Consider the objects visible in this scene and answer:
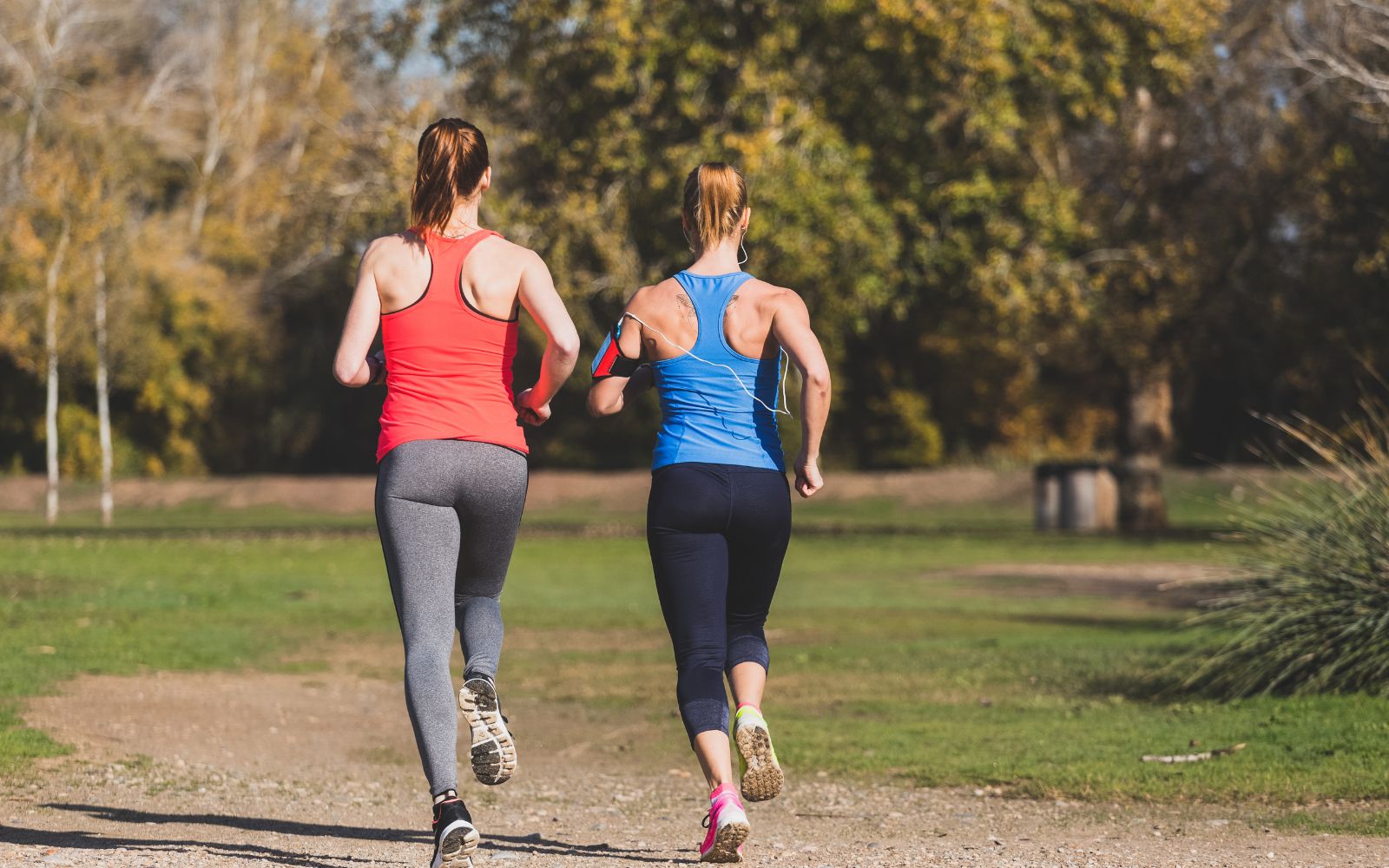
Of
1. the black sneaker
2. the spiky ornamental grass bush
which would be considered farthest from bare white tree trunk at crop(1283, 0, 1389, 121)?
the black sneaker

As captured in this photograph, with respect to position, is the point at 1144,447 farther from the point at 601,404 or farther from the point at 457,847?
the point at 457,847

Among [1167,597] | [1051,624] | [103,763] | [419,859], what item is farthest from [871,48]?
[419,859]

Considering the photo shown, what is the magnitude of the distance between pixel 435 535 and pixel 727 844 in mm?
1297

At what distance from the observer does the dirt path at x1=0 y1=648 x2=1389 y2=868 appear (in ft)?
20.1

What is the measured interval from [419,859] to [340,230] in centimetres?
2264

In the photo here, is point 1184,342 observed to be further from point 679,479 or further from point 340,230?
point 679,479

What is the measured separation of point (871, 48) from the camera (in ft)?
86.9

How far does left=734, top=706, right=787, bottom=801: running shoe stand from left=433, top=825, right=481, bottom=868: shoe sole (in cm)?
86

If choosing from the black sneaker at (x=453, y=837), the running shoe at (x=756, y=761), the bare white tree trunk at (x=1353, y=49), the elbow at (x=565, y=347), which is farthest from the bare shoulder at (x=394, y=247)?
the bare white tree trunk at (x=1353, y=49)

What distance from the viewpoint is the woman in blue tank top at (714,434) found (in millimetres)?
5582

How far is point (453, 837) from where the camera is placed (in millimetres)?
5164

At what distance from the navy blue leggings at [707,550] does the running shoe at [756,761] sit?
0.38 feet

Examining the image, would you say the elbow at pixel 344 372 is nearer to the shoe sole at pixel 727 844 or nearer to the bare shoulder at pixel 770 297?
the bare shoulder at pixel 770 297

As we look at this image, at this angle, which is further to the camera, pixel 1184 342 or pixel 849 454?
pixel 849 454
